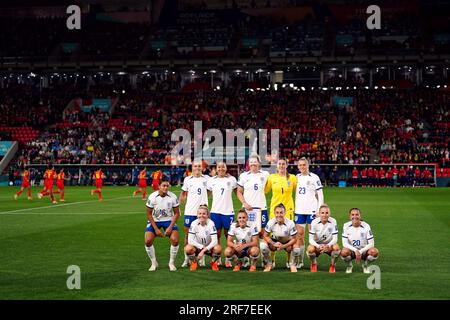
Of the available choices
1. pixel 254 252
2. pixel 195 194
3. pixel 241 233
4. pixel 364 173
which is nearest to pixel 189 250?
pixel 241 233

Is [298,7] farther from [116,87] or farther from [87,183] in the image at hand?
[87,183]

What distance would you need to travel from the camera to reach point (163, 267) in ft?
43.3

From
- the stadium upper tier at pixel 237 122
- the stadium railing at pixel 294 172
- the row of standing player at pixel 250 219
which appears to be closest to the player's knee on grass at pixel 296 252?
the row of standing player at pixel 250 219

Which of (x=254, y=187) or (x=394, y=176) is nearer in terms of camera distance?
(x=254, y=187)

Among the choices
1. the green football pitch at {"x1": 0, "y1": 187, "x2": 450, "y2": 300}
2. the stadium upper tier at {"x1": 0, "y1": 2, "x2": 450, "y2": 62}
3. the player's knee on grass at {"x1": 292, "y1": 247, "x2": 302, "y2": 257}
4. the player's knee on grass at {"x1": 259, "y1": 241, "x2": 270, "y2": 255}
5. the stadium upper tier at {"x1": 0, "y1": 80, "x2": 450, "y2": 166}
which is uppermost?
the stadium upper tier at {"x1": 0, "y1": 2, "x2": 450, "y2": 62}

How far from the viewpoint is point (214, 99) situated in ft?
197

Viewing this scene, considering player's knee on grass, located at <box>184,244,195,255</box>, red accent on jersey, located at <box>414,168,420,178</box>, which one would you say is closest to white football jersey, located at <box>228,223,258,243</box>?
player's knee on grass, located at <box>184,244,195,255</box>

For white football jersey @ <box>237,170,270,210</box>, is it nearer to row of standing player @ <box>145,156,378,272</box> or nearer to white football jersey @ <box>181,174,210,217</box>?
row of standing player @ <box>145,156,378,272</box>

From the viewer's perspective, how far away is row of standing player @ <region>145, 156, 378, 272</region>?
41.5 ft

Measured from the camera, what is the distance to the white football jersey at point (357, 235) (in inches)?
491

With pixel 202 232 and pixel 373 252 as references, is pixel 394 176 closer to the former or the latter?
pixel 373 252

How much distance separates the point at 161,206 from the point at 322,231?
325 cm

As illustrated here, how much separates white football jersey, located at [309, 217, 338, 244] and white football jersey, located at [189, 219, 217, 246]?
196cm

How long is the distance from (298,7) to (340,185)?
3078 centimetres
